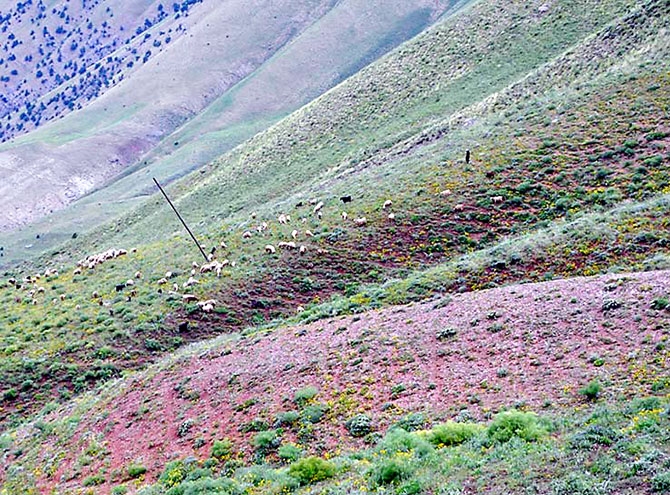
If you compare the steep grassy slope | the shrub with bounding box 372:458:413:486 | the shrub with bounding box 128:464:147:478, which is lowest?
the steep grassy slope

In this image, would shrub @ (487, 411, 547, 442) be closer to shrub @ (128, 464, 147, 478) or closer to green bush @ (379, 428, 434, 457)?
green bush @ (379, 428, 434, 457)

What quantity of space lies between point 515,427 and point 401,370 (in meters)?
5.45

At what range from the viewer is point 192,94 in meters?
131

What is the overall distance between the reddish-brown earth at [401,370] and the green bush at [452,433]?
1021 millimetres

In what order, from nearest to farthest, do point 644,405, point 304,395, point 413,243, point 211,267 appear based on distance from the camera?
point 644,405, point 304,395, point 413,243, point 211,267

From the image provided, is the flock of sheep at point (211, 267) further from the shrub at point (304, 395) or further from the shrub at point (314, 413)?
the shrub at point (314, 413)

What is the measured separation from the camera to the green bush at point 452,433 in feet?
40.0

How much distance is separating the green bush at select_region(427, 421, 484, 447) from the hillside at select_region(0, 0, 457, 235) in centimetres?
8441

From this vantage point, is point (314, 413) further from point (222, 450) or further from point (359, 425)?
point (222, 450)

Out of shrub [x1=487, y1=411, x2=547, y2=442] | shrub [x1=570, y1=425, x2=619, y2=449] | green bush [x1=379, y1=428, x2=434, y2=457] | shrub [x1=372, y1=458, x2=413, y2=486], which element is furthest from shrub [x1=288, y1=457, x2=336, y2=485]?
shrub [x1=570, y1=425, x2=619, y2=449]

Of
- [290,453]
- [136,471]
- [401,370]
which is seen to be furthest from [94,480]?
[401,370]

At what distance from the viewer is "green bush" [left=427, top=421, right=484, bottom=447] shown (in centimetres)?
1219

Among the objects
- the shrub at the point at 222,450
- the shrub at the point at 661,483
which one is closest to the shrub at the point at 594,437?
the shrub at the point at 661,483

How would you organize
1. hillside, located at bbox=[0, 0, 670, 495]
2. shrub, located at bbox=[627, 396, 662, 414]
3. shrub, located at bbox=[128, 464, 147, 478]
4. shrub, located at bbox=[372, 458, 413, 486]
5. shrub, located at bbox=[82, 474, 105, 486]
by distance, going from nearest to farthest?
shrub, located at bbox=[372, 458, 413, 486] < shrub, located at bbox=[627, 396, 662, 414] < hillside, located at bbox=[0, 0, 670, 495] < shrub, located at bbox=[128, 464, 147, 478] < shrub, located at bbox=[82, 474, 105, 486]
